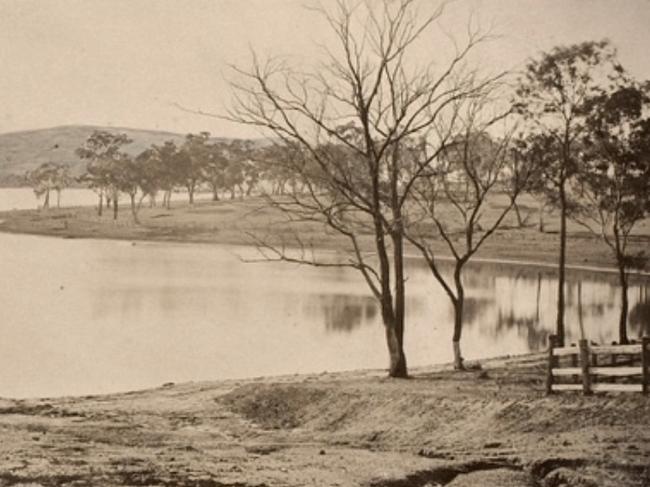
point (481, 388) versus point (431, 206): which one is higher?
point (431, 206)

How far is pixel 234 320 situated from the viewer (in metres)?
34.3

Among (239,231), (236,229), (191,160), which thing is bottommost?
(239,231)

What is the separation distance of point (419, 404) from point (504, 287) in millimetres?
31426

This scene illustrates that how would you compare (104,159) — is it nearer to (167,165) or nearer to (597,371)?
(167,165)

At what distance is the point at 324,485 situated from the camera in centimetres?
1062

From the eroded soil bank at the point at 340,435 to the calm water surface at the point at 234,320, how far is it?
4.73 m

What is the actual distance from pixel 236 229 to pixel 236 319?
1634 inches

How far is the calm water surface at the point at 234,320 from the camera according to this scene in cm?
2656

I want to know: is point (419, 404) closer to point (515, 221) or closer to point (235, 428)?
point (235, 428)

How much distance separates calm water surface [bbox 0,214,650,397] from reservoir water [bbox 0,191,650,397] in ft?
0.20

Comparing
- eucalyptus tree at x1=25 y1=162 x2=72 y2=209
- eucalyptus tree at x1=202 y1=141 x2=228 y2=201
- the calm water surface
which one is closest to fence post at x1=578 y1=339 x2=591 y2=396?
the calm water surface

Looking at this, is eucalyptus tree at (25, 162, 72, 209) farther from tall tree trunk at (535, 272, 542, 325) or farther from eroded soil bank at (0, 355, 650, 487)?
eroded soil bank at (0, 355, 650, 487)

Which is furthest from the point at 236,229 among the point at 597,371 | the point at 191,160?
the point at 597,371

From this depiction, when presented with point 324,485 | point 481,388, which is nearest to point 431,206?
point 481,388
